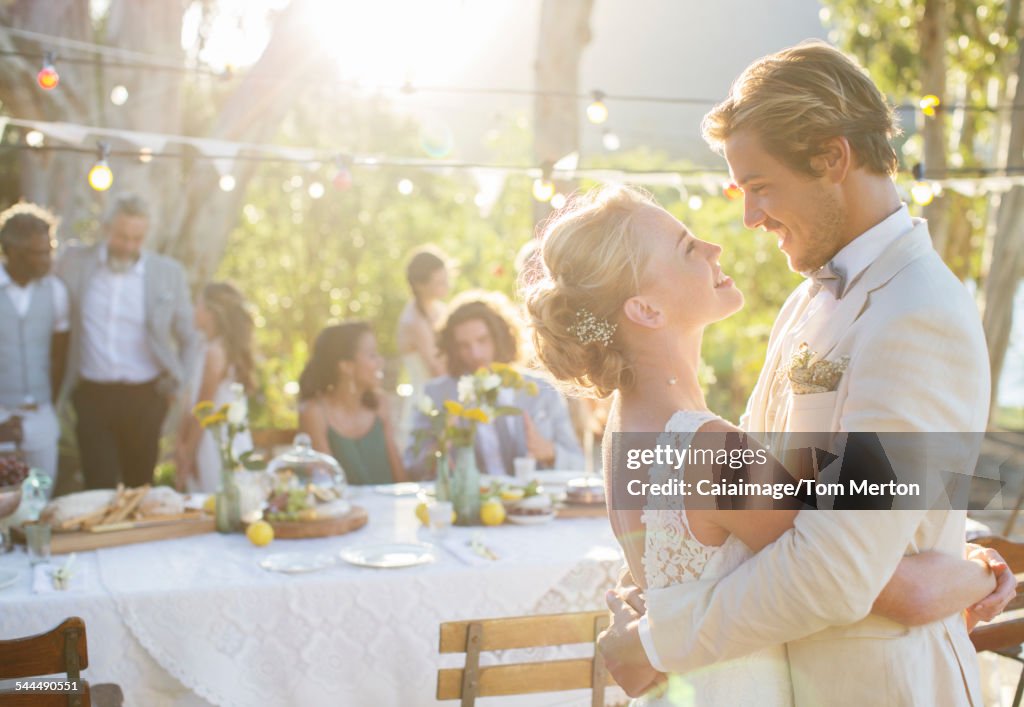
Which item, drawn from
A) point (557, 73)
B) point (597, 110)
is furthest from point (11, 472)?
point (557, 73)

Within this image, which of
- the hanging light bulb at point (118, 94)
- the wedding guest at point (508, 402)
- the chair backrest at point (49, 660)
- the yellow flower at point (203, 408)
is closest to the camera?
the chair backrest at point (49, 660)

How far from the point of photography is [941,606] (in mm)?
1505

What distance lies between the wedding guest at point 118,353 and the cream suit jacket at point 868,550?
15.2 feet

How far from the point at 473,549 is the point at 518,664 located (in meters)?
0.84

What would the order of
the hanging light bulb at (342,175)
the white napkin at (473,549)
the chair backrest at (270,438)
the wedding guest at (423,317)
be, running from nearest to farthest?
1. the white napkin at (473,549)
2. the hanging light bulb at (342,175)
3. the chair backrest at (270,438)
4. the wedding guest at (423,317)

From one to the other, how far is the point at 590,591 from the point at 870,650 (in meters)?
1.60

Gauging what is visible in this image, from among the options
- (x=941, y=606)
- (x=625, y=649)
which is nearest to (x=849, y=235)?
(x=941, y=606)

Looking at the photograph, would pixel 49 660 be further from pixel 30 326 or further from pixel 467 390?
pixel 30 326

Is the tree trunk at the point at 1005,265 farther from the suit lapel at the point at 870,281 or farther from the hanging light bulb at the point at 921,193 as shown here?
the suit lapel at the point at 870,281

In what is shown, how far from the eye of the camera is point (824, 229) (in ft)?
5.33

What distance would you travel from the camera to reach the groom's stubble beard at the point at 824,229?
1.61 meters

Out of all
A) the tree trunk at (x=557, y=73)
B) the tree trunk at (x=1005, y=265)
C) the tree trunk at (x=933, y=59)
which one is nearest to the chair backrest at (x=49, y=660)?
the tree trunk at (x=557, y=73)

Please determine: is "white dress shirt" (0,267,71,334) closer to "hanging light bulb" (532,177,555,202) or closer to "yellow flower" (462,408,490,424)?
"hanging light bulb" (532,177,555,202)

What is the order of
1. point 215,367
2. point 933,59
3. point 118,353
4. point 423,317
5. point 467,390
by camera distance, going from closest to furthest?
point 467,390 → point 215,367 → point 118,353 → point 423,317 → point 933,59
